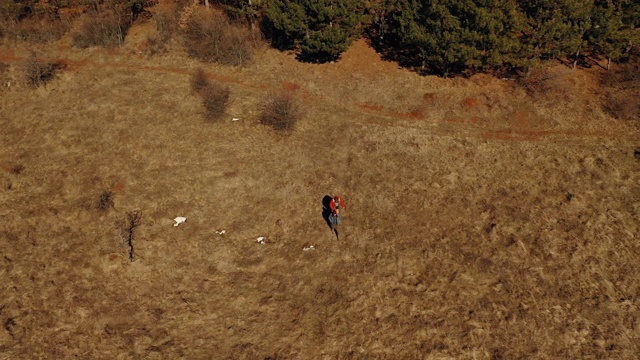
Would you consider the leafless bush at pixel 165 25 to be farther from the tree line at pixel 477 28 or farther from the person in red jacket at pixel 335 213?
the person in red jacket at pixel 335 213

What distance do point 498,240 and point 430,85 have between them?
14453 mm

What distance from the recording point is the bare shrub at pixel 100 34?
34312mm

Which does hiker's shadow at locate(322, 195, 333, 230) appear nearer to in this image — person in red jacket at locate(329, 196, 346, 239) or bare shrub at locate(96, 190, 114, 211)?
person in red jacket at locate(329, 196, 346, 239)

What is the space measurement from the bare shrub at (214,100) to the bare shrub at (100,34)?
1157 centimetres

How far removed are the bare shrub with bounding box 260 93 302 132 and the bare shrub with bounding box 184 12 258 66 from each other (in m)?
7.66

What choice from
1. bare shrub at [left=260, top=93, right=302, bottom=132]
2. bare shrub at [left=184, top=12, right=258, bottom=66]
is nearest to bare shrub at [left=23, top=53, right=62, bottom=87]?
bare shrub at [left=184, top=12, right=258, bottom=66]

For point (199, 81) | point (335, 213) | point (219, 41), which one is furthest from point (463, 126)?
point (219, 41)

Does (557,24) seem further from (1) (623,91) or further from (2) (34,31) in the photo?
(2) (34,31)

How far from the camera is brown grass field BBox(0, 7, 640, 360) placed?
1612 centimetres

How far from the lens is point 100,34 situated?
34.4m

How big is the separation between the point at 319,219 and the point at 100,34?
89.1 ft

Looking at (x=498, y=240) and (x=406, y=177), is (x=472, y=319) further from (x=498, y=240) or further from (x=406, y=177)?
(x=406, y=177)

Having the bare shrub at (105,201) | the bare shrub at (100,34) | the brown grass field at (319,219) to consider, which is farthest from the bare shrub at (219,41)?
the bare shrub at (105,201)

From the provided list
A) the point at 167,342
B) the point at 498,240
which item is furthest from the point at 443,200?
the point at 167,342
